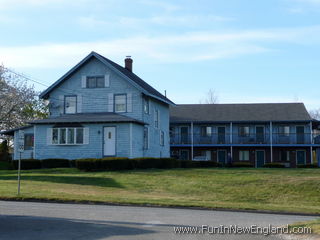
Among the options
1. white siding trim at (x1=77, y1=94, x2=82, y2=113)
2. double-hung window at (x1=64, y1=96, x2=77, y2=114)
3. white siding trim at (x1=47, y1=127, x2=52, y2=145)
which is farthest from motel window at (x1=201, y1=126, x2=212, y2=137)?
white siding trim at (x1=47, y1=127, x2=52, y2=145)

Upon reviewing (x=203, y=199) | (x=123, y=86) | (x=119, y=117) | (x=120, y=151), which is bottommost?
(x=203, y=199)

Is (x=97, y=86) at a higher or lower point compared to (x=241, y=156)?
higher

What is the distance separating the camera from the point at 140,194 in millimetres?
23547

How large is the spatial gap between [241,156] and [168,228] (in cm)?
4306

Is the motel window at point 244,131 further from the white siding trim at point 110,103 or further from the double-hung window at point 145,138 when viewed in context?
the white siding trim at point 110,103

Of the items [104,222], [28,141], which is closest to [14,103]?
[28,141]

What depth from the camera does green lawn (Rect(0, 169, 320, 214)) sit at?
2106cm

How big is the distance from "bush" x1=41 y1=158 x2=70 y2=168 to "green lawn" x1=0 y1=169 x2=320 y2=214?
5.86 m

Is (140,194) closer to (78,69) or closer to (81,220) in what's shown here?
(81,220)

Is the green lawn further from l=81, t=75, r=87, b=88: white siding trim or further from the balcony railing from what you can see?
the balcony railing

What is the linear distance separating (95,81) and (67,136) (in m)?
4.89

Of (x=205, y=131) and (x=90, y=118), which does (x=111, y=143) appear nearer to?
(x=90, y=118)

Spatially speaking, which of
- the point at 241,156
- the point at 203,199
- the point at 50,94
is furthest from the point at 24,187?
the point at 241,156

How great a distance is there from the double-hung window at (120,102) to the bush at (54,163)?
558 centimetres
